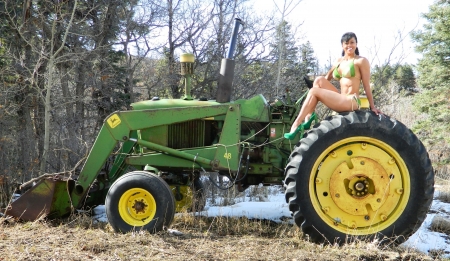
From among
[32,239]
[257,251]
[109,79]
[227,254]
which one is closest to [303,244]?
[257,251]

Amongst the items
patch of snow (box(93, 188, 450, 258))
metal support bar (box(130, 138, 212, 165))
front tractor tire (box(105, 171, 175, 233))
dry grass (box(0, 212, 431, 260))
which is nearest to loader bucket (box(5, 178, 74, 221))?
dry grass (box(0, 212, 431, 260))

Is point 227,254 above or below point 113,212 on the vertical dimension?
below

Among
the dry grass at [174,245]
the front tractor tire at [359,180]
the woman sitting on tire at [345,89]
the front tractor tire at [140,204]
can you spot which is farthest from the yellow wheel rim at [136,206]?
the woman sitting on tire at [345,89]

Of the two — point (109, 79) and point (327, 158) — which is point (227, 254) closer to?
point (327, 158)

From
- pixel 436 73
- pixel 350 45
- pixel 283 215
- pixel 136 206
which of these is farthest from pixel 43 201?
pixel 436 73

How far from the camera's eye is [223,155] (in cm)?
473

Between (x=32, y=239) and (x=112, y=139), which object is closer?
(x=32, y=239)

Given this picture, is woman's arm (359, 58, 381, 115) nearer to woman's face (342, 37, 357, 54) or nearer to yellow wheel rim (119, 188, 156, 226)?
woman's face (342, 37, 357, 54)

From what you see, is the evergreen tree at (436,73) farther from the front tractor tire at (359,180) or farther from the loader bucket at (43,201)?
the loader bucket at (43,201)

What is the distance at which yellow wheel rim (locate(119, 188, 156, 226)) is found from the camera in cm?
434

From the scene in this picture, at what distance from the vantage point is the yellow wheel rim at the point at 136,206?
14.3 feet

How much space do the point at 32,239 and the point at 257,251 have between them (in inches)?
93.6

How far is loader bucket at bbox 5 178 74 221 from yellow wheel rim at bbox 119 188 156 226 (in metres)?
1.02

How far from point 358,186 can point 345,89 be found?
3.60 feet
